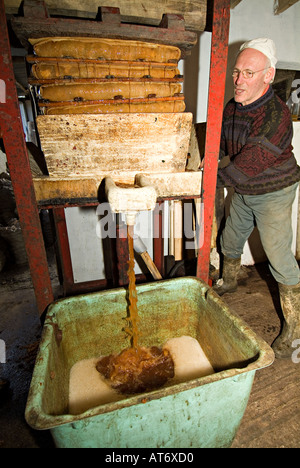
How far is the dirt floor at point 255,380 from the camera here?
165 cm

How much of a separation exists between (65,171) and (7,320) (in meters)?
2.14

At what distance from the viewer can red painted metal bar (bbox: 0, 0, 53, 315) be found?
123 centimetres

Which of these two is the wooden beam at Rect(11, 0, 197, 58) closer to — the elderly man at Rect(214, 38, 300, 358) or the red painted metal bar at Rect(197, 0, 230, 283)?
the red painted metal bar at Rect(197, 0, 230, 283)

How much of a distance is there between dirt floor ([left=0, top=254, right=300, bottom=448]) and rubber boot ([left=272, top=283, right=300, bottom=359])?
0.10m

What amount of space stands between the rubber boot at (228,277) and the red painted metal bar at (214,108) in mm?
1072

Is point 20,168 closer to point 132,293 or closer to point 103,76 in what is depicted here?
point 103,76

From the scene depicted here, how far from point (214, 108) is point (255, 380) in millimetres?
2047

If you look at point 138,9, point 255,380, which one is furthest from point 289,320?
point 138,9

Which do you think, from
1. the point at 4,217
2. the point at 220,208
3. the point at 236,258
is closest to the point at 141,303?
the point at 236,258

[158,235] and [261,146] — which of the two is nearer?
[261,146]

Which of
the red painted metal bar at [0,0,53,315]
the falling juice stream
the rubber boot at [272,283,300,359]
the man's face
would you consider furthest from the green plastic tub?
the man's face

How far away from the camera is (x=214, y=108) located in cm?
152
